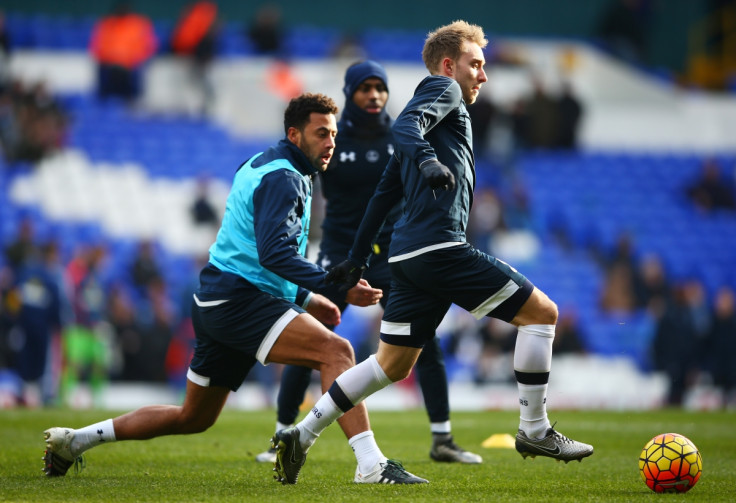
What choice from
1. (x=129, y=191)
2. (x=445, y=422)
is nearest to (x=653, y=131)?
(x=129, y=191)

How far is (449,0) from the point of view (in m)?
27.2

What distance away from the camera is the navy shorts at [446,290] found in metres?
5.39

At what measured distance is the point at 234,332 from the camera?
18.3 feet

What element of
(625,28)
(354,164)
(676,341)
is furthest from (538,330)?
(625,28)

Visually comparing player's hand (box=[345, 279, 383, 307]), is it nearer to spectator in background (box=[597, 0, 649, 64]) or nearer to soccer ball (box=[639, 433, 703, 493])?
soccer ball (box=[639, 433, 703, 493])

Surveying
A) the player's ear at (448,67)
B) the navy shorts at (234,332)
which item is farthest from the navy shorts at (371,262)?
the player's ear at (448,67)

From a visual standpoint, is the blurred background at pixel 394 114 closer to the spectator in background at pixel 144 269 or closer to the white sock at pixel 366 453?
the spectator in background at pixel 144 269

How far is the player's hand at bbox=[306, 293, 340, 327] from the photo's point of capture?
5858mm

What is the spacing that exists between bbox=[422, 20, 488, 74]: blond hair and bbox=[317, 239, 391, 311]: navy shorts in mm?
1942

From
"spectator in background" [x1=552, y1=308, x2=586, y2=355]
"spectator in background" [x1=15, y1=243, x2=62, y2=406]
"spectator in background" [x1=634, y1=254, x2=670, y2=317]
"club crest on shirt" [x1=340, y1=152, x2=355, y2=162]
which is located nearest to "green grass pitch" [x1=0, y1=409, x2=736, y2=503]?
"club crest on shirt" [x1=340, y1=152, x2=355, y2=162]

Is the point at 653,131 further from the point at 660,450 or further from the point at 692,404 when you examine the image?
the point at 660,450

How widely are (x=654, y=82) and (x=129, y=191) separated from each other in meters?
13.5

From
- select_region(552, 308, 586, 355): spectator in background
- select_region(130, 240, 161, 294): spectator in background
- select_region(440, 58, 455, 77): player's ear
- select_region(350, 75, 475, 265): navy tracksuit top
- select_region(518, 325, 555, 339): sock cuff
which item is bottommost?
select_region(552, 308, 586, 355): spectator in background

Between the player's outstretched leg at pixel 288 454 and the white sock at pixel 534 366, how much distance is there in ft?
3.86
